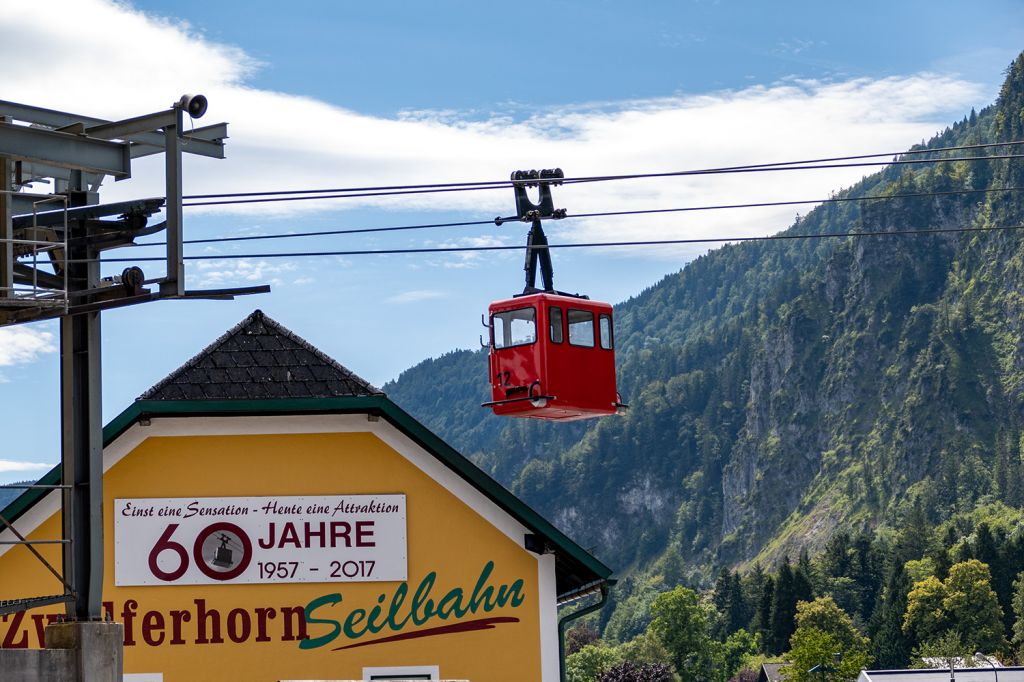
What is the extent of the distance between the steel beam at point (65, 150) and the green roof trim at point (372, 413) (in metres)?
6.95

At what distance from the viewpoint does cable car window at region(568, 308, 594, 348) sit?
31.3m

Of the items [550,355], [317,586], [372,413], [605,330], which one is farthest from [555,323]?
[317,586]

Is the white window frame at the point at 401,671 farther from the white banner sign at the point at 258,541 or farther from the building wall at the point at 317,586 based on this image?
the white banner sign at the point at 258,541

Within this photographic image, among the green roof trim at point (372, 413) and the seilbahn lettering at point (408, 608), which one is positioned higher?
the green roof trim at point (372, 413)

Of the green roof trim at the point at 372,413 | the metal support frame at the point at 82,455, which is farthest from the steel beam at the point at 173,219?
the green roof trim at the point at 372,413

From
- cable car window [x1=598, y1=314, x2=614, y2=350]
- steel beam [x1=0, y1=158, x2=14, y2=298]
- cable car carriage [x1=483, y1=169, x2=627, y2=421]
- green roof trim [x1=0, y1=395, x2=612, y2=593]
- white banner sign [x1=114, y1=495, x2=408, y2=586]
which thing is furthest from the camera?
cable car window [x1=598, y1=314, x2=614, y2=350]

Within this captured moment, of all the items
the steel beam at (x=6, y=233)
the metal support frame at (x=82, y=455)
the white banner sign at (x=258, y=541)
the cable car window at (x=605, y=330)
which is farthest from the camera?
the cable car window at (x=605, y=330)

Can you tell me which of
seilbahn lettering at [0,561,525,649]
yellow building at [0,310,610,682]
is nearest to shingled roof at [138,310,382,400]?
yellow building at [0,310,610,682]

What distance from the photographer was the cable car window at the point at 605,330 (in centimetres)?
3169

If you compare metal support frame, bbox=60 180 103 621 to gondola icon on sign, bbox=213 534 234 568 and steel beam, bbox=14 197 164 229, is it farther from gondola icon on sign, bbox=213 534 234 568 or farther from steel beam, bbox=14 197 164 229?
gondola icon on sign, bbox=213 534 234 568

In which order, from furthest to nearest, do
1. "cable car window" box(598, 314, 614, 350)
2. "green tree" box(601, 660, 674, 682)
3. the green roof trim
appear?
"green tree" box(601, 660, 674, 682)
"cable car window" box(598, 314, 614, 350)
the green roof trim

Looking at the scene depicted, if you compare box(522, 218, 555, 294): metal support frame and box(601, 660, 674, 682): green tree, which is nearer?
box(522, 218, 555, 294): metal support frame

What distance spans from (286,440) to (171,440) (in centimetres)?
170

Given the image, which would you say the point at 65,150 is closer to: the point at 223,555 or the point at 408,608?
the point at 223,555
